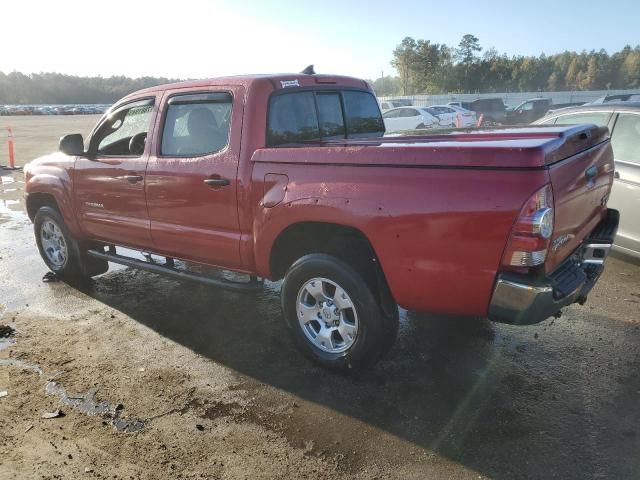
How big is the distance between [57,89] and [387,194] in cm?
14313

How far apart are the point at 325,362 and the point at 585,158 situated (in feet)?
6.95

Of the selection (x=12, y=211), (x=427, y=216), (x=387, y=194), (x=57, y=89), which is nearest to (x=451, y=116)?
(x=12, y=211)

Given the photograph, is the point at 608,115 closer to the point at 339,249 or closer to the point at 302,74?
the point at 302,74

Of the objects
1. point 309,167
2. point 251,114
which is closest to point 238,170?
point 251,114

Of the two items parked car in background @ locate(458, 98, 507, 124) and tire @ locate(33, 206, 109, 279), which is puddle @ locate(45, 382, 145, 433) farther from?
parked car in background @ locate(458, 98, 507, 124)

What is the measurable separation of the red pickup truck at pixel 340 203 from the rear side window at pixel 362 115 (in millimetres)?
19

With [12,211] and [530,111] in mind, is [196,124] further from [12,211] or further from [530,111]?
[530,111]

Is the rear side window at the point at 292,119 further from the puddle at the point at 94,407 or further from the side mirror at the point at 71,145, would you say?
the side mirror at the point at 71,145

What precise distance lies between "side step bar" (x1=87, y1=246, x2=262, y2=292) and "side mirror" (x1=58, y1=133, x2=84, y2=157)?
1.04 meters

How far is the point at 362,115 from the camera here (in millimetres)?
4777

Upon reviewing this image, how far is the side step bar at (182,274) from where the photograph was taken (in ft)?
12.8

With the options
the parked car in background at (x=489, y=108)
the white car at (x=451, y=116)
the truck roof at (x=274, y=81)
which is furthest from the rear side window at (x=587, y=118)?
the parked car in background at (x=489, y=108)

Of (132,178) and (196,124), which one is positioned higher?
(196,124)

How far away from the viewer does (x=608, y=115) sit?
218 inches
